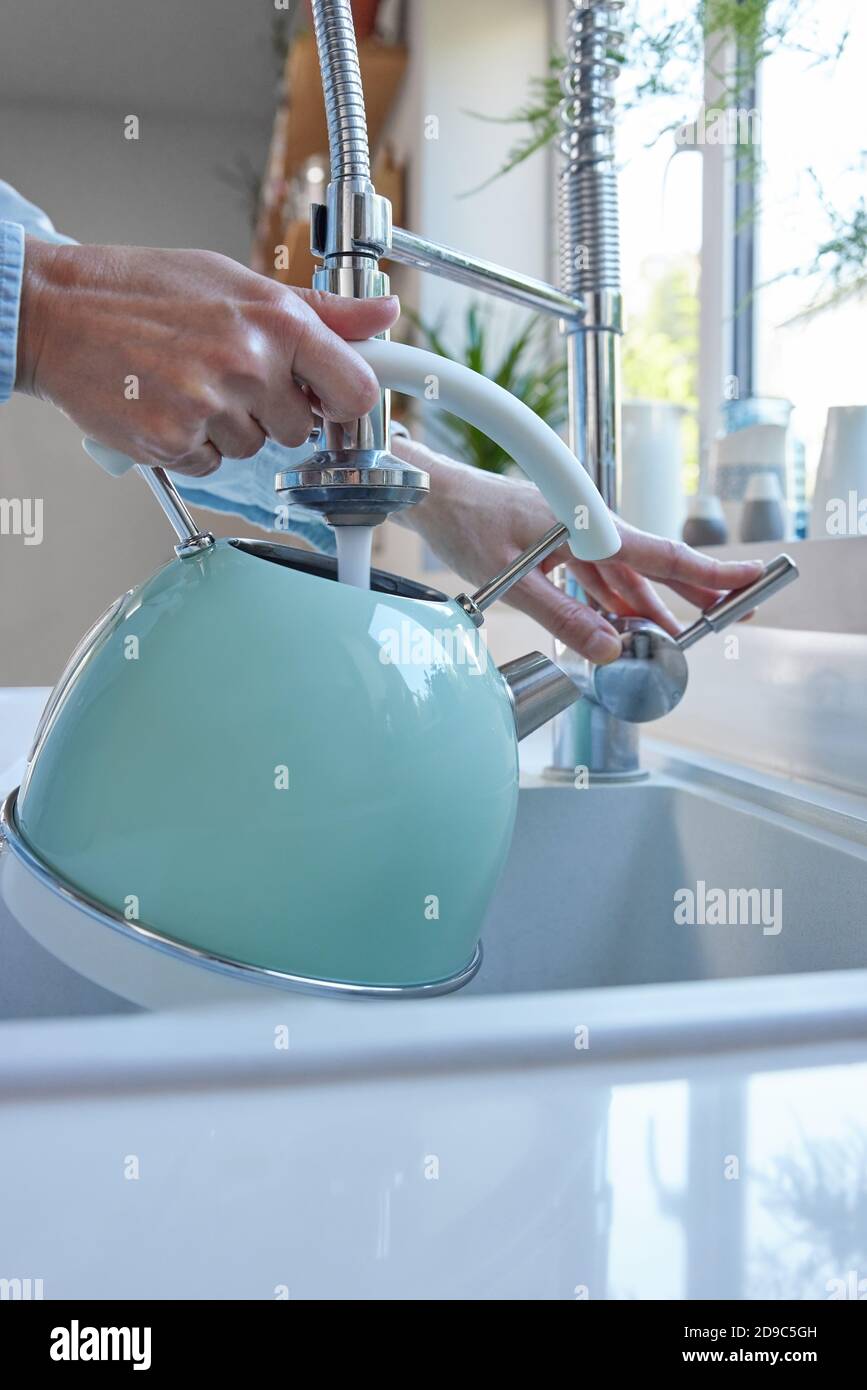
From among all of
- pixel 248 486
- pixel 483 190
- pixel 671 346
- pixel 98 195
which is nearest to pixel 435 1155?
pixel 248 486

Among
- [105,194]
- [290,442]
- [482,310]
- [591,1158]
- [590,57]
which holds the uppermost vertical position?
[105,194]

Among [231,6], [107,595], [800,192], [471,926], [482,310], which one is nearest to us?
[471,926]

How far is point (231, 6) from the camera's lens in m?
3.81

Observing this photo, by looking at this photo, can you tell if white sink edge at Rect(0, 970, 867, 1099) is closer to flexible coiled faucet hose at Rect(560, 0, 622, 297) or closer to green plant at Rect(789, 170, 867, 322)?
flexible coiled faucet hose at Rect(560, 0, 622, 297)

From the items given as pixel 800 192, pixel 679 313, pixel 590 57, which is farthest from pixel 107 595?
pixel 590 57

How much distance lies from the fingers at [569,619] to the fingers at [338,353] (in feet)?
0.90

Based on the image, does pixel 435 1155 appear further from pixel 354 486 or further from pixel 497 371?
pixel 497 371

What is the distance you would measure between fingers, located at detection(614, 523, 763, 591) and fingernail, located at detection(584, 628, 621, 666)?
61mm

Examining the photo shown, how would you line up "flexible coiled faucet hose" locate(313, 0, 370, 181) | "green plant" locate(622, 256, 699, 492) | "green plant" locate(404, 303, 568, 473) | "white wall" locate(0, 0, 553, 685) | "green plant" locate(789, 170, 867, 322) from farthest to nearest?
"white wall" locate(0, 0, 553, 685) → "green plant" locate(404, 303, 568, 473) → "green plant" locate(622, 256, 699, 492) → "green plant" locate(789, 170, 867, 322) → "flexible coiled faucet hose" locate(313, 0, 370, 181)

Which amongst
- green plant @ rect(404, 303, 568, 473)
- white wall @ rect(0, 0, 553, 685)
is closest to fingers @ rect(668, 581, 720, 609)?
green plant @ rect(404, 303, 568, 473)

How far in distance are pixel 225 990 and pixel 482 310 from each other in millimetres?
2363

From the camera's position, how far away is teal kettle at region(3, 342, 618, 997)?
398 millimetres

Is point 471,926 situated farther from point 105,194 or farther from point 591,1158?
point 105,194

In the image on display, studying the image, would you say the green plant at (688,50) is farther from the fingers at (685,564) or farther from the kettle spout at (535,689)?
the kettle spout at (535,689)
